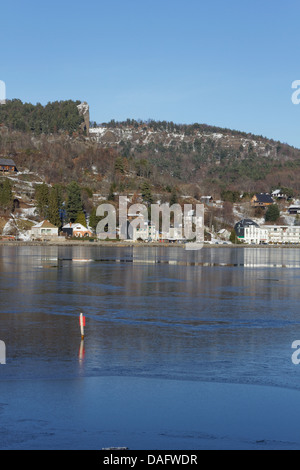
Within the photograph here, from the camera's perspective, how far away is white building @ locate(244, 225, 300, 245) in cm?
16388

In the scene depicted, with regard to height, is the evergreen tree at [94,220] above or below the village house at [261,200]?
below

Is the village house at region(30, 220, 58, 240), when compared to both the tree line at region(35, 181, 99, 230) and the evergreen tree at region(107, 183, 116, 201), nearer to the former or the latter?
the tree line at region(35, 181, 99, 230)

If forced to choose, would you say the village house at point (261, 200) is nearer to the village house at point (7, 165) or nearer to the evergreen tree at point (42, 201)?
the village house at point (7, 165)

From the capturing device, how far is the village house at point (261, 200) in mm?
195250

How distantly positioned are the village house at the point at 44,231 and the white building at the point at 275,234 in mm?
63662

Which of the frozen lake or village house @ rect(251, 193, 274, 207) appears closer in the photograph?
the frozen lake

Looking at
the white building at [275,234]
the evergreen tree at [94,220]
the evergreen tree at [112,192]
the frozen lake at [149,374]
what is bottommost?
the frozen lake at [149,374]

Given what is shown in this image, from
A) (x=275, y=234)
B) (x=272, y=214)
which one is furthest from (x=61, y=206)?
(x=272, y=214)

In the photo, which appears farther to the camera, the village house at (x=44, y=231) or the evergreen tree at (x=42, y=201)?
the evergreen tree at (x=42, y=201)

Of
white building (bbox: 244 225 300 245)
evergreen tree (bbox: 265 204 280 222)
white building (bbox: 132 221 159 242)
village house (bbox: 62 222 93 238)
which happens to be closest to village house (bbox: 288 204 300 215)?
evergreen tree (bbox: 265 204 280 222)

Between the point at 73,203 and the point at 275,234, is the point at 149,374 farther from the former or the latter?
the point at 275,234

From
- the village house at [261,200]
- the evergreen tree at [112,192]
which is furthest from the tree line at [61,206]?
the village house at [261,200]

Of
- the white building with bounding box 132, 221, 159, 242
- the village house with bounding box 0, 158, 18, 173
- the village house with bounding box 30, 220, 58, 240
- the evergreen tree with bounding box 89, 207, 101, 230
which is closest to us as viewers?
the village house with bounding box 30, 220, 58, 240

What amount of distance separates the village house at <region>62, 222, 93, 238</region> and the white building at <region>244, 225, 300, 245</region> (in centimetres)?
5469
